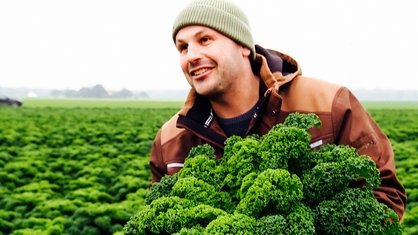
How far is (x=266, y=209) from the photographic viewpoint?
2119 mm

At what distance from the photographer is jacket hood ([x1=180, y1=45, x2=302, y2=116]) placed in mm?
2883

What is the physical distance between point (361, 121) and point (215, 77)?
2.65ft

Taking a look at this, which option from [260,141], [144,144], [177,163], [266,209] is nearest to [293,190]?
[266,209]

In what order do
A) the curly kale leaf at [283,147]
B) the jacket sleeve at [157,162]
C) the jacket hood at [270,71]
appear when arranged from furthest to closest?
1. the jacket sleeve at [157,162]
2. the jacket hood at [270,71]
3. the curly kale leaf at [283,147]

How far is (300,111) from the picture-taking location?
9.29ft

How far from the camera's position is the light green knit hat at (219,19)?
273 cm

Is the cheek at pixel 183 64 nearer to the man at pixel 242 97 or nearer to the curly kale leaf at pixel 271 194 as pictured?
the man at pixel 242 97

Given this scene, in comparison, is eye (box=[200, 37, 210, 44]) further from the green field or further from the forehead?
the green field

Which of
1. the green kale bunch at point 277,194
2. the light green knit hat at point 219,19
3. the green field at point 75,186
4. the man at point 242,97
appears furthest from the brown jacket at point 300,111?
the green field at point 75,186

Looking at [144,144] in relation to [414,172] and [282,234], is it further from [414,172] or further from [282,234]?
[282,234]

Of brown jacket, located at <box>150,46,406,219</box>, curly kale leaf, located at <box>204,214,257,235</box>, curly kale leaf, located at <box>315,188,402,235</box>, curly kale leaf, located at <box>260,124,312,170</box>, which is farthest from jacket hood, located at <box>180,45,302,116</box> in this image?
curly kale leaf, located at <box>204,214,257,235</box>

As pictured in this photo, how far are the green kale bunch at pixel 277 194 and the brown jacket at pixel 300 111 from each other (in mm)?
307

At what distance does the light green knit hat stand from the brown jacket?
0.61 ft

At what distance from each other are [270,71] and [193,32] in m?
0.52
